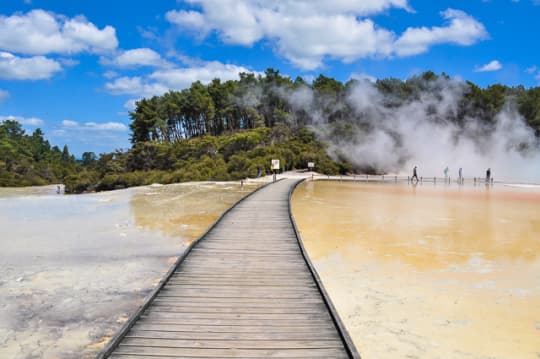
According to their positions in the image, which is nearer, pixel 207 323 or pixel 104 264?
pixel 207 323

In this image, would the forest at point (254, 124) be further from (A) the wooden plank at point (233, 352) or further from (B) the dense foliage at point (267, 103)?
(A) the wooden plank at point (233, 352)

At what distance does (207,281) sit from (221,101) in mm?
56655

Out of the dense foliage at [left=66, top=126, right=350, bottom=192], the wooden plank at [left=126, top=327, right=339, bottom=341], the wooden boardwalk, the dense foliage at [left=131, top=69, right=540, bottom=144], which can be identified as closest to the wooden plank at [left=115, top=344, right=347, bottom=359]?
the wooden boardwalk

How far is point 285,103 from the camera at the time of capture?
5922 centimetres

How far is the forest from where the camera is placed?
38.6 metres

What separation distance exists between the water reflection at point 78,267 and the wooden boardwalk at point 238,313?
0.84 meters

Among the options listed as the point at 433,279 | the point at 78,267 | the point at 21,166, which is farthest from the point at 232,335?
the point at 21,166

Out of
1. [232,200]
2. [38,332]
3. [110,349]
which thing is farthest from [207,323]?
[232,200]

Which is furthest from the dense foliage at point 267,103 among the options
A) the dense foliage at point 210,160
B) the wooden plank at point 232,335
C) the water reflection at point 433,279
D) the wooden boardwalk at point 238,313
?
the wooden plank at point 232,335

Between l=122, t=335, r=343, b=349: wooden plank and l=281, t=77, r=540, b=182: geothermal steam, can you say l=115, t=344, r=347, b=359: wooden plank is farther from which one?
l=281, t=77, r=540, b=182: geothermal steam

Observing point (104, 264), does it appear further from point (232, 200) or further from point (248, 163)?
point (248, 163)

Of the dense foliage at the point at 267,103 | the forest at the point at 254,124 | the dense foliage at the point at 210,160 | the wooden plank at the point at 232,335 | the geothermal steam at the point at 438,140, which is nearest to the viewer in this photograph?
the wooden plank at the point at 232,335

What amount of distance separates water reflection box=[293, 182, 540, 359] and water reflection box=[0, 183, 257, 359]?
10.9ft

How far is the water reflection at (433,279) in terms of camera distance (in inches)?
196
